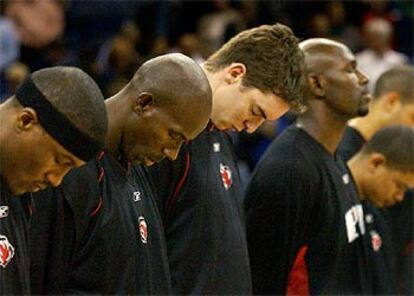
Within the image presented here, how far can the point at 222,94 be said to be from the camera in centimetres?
425

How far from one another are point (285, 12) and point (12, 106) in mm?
7590

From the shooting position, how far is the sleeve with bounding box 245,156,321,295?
479 centimetres

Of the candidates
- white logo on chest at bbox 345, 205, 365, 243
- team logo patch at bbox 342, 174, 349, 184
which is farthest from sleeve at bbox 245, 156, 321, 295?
team logo patch at bbox 342, 174, 349, 184

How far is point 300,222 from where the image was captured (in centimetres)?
486

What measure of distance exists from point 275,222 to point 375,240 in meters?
1.11

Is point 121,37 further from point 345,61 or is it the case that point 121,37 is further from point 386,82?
A: point 345,61

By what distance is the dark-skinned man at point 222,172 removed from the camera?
4.13 meters

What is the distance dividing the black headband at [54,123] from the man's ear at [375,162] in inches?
107

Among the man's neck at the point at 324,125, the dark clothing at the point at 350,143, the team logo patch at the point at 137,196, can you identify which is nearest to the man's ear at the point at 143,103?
the team logo patch at the point at 137,196

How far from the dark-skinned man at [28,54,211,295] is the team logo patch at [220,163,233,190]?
514mm

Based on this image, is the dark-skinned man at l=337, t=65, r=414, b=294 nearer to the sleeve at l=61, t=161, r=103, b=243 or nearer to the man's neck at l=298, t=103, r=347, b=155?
the man's neck at l=298, t=103, r=347, b=155

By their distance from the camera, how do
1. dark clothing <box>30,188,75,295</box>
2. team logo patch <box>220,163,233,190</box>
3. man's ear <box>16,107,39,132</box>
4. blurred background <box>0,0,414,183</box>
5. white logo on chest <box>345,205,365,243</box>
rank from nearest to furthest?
man's ear <box>16,107,39,132</box>, dark clothing <box>30,188,75,295</box>, team logo patch <box>220,163,233,190</box>, white logo on chest <box>345,205,365,243</box>, blurred background <box>0,0,414,183</box>

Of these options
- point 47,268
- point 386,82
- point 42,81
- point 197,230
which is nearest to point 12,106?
point 42,81

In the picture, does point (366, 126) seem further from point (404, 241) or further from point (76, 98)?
point (76, 98)
